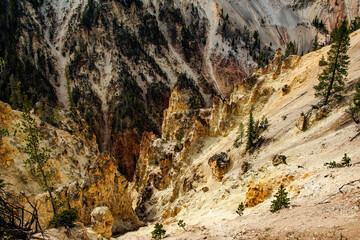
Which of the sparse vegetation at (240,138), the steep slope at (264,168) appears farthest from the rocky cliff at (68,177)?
the sparse vegetation at (240,138)

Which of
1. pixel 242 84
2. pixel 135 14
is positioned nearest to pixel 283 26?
pixel 135 14

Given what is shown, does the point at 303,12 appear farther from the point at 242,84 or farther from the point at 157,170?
the point at 157,170

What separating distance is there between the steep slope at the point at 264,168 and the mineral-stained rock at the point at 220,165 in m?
0.19

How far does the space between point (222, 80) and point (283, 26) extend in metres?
62.8

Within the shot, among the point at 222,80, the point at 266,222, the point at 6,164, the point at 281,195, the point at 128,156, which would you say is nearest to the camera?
the point at 266,222

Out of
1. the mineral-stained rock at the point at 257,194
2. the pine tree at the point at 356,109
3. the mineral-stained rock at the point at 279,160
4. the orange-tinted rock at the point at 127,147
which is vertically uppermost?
the orange-tinted rock at the point at 127,147

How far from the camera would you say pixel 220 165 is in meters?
31.0

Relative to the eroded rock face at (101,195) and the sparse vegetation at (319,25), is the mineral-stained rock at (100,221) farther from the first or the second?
the sparse vegetation at (319,25)

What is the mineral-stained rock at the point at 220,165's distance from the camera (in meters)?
30.6

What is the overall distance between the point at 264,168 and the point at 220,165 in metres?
8.99

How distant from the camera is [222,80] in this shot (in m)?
113

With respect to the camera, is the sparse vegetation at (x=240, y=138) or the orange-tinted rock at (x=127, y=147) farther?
the orange-tinted rock at (x=127, y=147)

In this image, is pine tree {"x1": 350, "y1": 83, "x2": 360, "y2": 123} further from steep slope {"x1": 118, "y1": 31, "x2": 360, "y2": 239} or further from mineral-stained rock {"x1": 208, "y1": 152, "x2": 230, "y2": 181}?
mineral-stained rock {"x1": 208, "y1": 152, "x2": 230, "y2": 181}

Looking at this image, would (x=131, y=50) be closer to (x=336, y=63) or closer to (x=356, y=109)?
(x=336, y=63)
